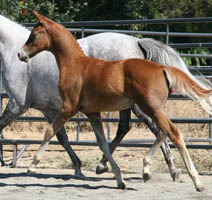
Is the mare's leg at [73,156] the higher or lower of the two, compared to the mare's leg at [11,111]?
lower

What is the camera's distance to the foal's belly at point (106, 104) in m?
5.35

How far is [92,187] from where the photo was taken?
5762 millimetres

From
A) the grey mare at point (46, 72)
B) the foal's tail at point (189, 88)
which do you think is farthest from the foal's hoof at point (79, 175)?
the foal's tail at point (189, 88)

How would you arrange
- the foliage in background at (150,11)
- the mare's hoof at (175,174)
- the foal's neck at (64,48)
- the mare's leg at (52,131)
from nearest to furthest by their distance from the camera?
the mare's leg at (52,131)
the foal's neck at (64,48)
the mare's hoof at (175,174)
the foliage in background at (150,11)

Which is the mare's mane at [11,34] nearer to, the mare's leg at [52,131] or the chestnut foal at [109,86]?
the chestnut foal at [109,86]

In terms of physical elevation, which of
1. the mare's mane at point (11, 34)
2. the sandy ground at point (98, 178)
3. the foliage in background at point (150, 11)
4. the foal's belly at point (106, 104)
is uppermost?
the mare's mane at point (11, 34)

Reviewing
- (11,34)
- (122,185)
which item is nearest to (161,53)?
(122,185)

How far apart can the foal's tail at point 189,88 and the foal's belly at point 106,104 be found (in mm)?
478

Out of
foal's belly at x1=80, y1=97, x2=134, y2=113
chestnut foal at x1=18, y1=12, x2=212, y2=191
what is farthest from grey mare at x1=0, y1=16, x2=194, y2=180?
foal's belly at x1=80, y1=97, x2=134, y2=113

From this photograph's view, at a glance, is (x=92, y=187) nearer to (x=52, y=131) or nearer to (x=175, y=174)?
(x=52, y=131)

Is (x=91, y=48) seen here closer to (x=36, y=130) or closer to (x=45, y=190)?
(x=45, y=190)

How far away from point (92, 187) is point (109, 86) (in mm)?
1160

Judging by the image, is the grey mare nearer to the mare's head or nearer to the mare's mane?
the mare's mane

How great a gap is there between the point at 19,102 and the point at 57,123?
1.10 metres
